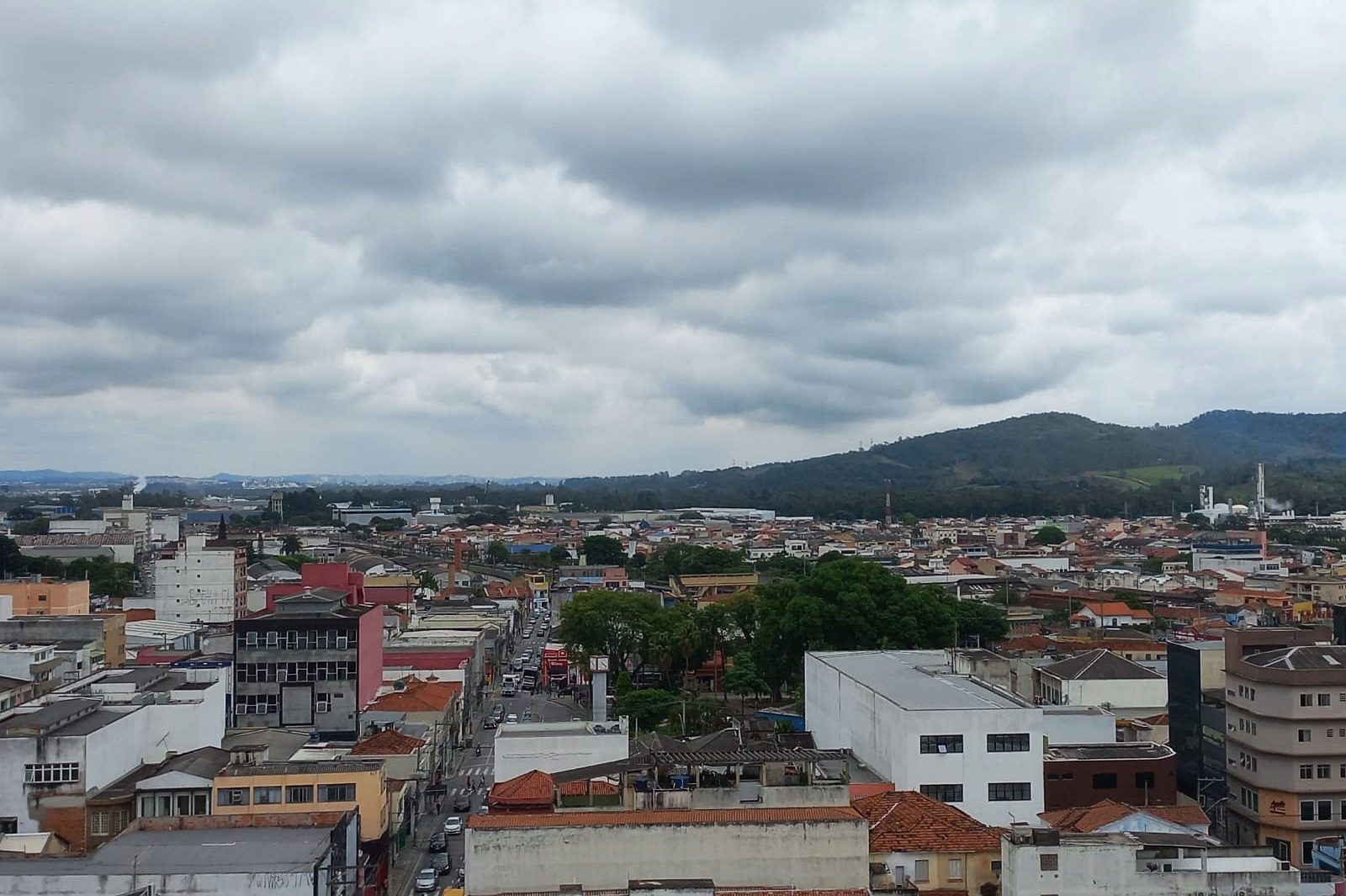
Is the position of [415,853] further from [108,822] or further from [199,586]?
[199,586]

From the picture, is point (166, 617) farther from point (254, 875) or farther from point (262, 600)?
point (254, 875)

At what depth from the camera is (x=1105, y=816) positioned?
2338cm

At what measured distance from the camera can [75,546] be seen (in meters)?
91.7

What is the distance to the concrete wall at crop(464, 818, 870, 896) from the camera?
19328 mm

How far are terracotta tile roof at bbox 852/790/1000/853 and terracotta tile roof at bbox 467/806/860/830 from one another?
149 centimetres

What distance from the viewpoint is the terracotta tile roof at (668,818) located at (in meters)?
19.5

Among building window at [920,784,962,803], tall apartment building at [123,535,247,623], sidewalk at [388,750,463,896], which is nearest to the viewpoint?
sidewalk at [388,750,463,896]

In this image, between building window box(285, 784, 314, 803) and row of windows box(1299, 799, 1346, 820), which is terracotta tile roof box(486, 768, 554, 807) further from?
row of windows box(1299, 799, 1346, 820)

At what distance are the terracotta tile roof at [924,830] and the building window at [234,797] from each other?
12008 millimetres

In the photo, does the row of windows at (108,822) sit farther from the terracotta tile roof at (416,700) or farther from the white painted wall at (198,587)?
the white painted wall at (198,587)

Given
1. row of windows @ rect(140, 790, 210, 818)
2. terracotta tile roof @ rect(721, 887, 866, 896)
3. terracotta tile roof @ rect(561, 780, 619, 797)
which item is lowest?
row of windows @ rect(140, 790, 210, 818)

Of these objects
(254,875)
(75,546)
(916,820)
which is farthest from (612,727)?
(75,546)

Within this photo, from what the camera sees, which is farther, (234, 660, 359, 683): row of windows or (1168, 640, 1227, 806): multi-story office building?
(234, 660, 359, 683): row of windows

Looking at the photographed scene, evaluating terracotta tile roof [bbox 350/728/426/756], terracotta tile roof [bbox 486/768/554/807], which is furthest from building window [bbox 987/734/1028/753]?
terracotta tile roof [bbox 350/728/426/756]
